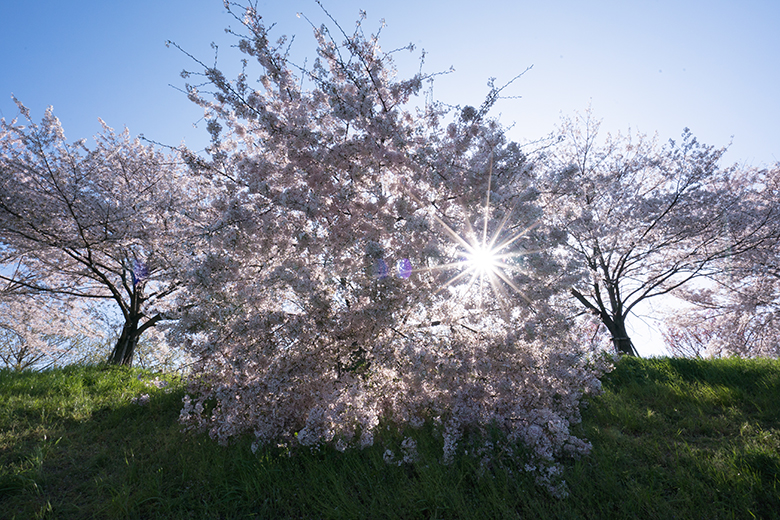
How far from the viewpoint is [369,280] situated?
14.9 ft

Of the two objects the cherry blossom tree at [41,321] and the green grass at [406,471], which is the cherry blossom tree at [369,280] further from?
the cherry blossom tree at [41,321]

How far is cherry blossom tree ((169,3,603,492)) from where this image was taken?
4.30 metres

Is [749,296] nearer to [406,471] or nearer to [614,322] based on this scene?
[614,322]

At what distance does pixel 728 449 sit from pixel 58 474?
815cm

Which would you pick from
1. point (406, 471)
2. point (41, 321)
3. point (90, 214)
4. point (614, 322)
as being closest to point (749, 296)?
point (614, 322)

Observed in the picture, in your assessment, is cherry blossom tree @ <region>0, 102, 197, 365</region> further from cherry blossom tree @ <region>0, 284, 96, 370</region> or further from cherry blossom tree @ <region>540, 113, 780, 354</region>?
cherry blossom tree @ <region>540, 113, 780, 354</region>

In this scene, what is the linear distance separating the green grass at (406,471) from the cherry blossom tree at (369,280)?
403 mm

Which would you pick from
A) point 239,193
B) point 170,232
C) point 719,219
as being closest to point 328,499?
point 239,193

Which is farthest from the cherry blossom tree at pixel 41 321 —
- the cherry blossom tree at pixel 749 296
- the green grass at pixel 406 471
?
the cherry blossom tree at pixel 749 296

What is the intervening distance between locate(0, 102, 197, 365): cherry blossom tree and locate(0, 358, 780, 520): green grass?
2607mm

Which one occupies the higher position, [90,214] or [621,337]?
[90,214]

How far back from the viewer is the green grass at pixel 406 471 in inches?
128

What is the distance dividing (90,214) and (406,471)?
937 cm

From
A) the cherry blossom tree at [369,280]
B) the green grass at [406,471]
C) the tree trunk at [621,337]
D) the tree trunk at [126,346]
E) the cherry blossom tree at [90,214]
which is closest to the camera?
the green grass at [406,471]
